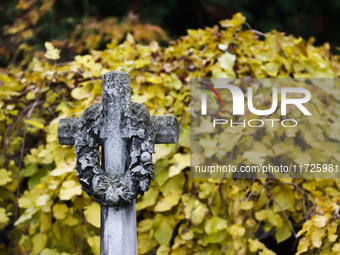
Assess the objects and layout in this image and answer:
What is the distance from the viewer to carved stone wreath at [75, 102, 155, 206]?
95 centimetres

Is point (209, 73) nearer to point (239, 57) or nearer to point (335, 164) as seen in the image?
point (239, 57)

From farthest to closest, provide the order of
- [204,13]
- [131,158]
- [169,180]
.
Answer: [204,13], [169,180], [131,158]

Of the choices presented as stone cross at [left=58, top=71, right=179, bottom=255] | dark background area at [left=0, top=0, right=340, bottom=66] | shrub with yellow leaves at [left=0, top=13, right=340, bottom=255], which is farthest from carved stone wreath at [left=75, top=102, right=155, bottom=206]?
dark background area at [left=0, top=0, right=340, bottom=66]

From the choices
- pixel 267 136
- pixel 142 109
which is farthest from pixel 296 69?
pixel 142 109

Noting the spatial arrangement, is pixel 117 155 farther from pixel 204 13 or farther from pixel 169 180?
pixel 204 13

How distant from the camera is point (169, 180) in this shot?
153 cm

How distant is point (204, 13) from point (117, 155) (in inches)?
173

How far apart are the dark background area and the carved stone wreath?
3.58 m

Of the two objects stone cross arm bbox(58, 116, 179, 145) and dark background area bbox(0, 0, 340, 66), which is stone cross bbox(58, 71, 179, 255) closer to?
stone cross arm bbox(58, 116, 179, 145)

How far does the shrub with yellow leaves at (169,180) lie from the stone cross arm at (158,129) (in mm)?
393

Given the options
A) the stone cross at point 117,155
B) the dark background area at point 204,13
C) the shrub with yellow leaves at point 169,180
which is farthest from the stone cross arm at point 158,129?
the dark background area at point 204,13

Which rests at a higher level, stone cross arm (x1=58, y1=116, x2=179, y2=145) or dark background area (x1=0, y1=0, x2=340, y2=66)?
dark background area (x1=0, y1=0, x2=340, y2=66)

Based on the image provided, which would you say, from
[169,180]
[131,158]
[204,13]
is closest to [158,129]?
[131,158]

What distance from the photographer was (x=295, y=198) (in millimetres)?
1539
